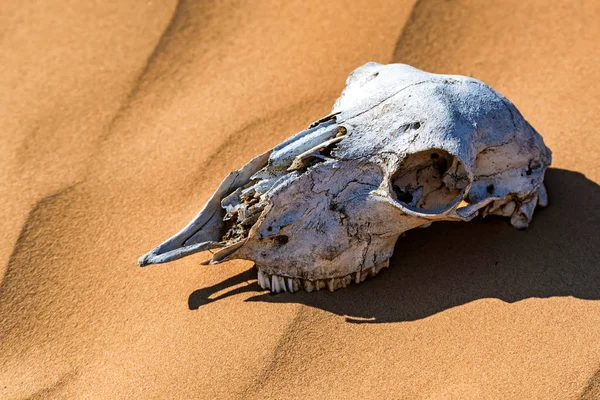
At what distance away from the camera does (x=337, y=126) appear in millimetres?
2969

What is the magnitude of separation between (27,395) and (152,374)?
0.44m

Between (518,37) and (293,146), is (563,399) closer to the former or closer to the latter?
(293,146)

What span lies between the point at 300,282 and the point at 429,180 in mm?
629

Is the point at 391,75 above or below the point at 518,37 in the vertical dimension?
above

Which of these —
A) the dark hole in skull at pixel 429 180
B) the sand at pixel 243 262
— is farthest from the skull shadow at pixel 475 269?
the dark hole in skull at pixel 429 180

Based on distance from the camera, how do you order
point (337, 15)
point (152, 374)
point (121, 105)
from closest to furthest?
point (152, 374) → point (121, 105) → point (337, 15)

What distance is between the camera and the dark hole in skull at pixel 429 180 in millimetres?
2975

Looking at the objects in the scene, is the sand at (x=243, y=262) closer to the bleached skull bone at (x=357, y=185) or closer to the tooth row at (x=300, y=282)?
the tooth row at (x=300, y=282)

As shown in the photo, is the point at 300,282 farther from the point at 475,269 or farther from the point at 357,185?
the point at 475,269

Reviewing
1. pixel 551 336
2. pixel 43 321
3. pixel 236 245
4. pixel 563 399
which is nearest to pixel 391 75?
pixel 236 245

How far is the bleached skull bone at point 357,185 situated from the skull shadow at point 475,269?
9 centimetres

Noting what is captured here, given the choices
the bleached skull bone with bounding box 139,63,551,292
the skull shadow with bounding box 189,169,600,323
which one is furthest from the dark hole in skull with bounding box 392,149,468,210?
the skull shadow with bounding box 189,169,600,323

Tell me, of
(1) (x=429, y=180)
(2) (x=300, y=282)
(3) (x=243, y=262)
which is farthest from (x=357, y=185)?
(3) (x=243, y=262)

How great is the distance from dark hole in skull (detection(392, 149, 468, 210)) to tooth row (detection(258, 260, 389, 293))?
0.31 metres
